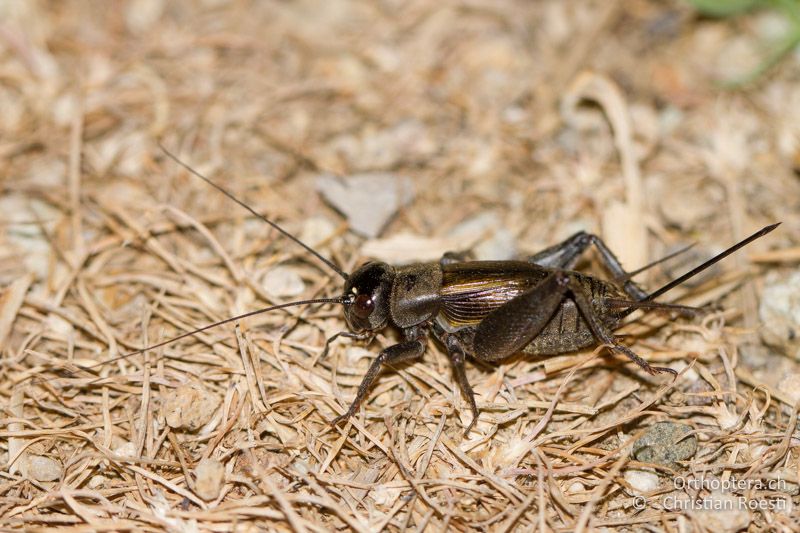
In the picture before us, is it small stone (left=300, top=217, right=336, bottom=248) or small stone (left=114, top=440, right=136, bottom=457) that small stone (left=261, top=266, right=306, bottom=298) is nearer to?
Result: small stone (left=300, top=217, right=336, bottom=248)

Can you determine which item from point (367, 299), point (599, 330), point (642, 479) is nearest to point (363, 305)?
point (367, 299)

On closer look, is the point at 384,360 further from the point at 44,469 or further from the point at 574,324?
the point at 44,469

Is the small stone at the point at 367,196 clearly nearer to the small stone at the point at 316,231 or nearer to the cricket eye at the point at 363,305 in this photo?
the small stone at the point at 316,231

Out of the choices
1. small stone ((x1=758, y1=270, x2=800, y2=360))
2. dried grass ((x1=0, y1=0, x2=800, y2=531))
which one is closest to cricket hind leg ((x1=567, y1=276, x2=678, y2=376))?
dried grass ((x1=0, y1=0, x2=800, y2=531))

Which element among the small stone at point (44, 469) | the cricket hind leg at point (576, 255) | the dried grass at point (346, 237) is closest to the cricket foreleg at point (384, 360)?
the dried grass at point (346, 237)

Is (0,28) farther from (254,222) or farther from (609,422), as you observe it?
(609,422)

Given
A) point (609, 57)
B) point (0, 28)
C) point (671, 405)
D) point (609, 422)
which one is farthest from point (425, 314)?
point (0, 28)
